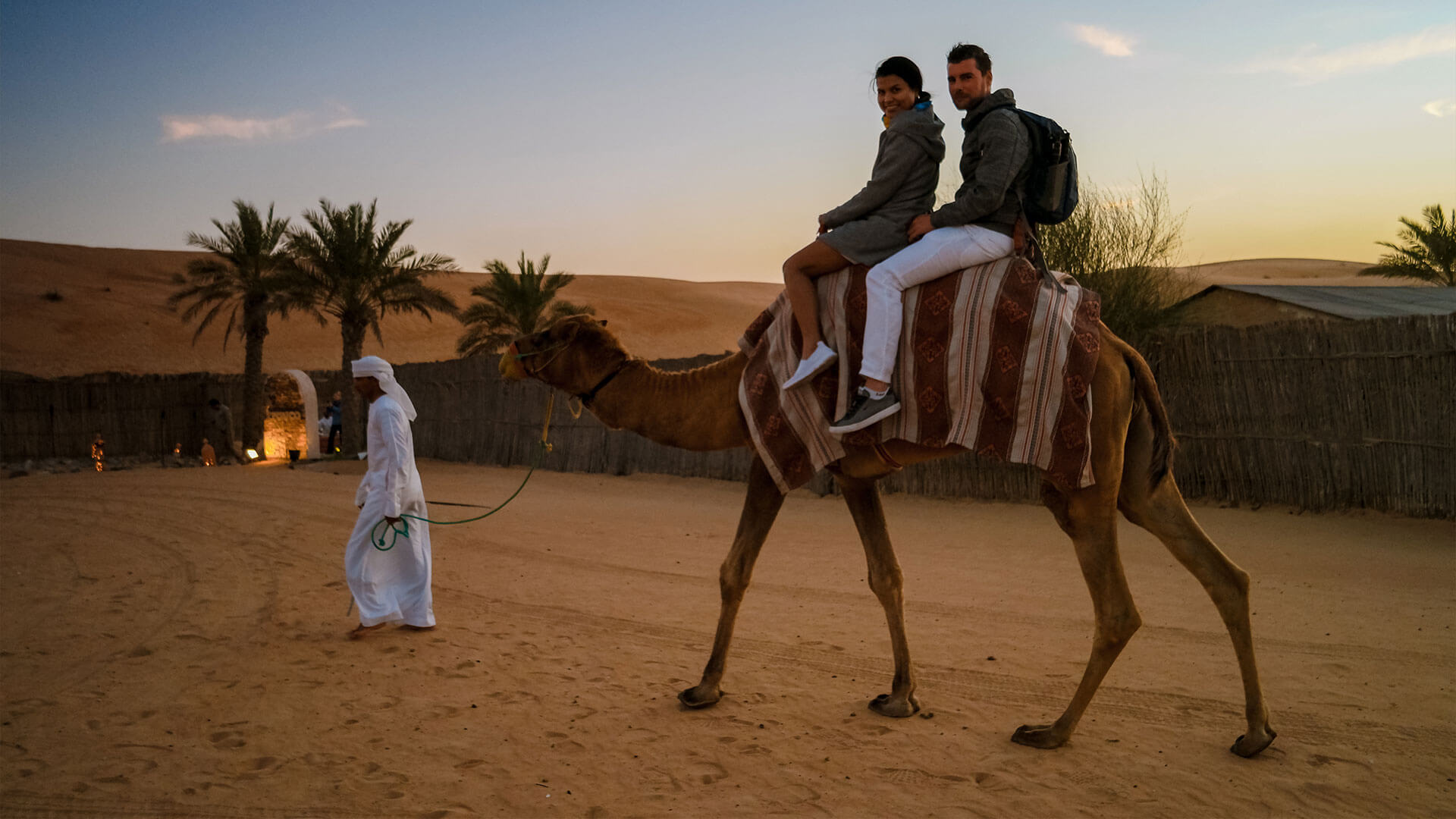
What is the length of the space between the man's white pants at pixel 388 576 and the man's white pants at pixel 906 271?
14.2 feet

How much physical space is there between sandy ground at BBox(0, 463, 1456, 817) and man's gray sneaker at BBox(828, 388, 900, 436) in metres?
1.53

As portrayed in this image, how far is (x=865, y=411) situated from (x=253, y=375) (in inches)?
1120

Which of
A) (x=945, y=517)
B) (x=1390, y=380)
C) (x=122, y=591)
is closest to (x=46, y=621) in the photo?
(x=122, y=591)

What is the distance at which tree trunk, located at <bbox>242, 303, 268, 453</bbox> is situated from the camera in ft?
94.6

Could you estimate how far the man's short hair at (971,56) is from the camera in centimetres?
494

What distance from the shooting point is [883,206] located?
5.02 meters

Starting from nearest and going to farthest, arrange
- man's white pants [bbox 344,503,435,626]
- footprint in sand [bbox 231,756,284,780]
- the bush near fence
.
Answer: footprint in sand [bbox 231,756,284,780], man's white pants [bbox 344,503,435,626], the bush near fence

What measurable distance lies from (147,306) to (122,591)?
60.1m

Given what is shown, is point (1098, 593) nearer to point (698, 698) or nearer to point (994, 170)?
point (994, 170)

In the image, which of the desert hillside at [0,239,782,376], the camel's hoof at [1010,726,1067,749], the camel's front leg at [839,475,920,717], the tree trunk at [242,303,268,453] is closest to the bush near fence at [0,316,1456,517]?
the camel's front leg at [839,475,920,717]

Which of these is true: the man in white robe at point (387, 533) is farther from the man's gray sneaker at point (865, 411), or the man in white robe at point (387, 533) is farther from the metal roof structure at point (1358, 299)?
the metal roof structure at point (1358, 299)

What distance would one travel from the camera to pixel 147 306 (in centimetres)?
6078

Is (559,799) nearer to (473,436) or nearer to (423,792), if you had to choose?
(423,792)

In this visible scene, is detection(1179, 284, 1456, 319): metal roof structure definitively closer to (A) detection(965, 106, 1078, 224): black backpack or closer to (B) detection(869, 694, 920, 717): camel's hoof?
(A) detection(965, 106, 1078, 224): black backpack
